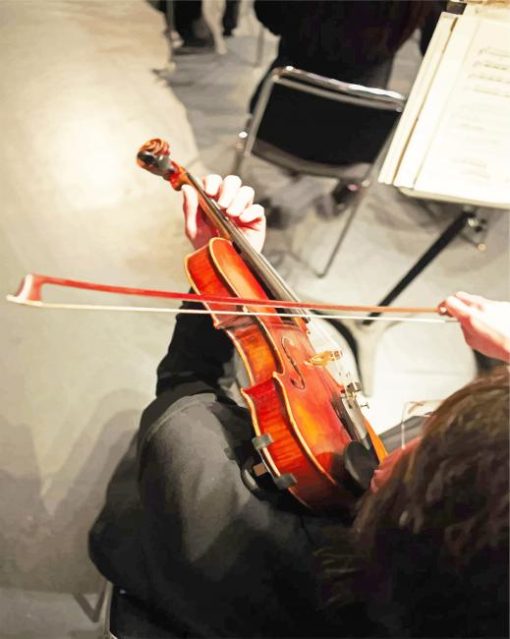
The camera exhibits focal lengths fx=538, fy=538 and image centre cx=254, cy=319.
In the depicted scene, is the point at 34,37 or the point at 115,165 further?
the point at 115,165

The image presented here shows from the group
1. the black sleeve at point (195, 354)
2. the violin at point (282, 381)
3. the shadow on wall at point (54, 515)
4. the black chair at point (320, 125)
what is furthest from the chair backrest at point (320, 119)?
the shadow on wall at point (54, 515)

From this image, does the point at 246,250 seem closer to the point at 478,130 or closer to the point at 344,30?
the point at 478,130

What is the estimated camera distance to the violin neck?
102 centimetres

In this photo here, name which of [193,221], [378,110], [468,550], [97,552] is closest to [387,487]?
[468,550]

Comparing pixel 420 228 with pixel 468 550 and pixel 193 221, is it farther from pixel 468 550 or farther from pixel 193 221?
pixel 468 550

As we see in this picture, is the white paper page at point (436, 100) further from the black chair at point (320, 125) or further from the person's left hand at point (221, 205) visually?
the black chair at point (320, 125)

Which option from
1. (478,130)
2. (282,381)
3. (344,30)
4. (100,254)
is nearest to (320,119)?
(344,30)

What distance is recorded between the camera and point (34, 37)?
1.67 m

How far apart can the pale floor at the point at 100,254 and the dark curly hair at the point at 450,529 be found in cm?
90

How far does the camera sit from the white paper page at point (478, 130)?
85 centimetres

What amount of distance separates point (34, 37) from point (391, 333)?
149 centimetres

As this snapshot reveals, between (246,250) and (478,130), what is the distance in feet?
1.59

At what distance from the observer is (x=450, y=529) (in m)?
0.51

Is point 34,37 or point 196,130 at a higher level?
point 34,37
